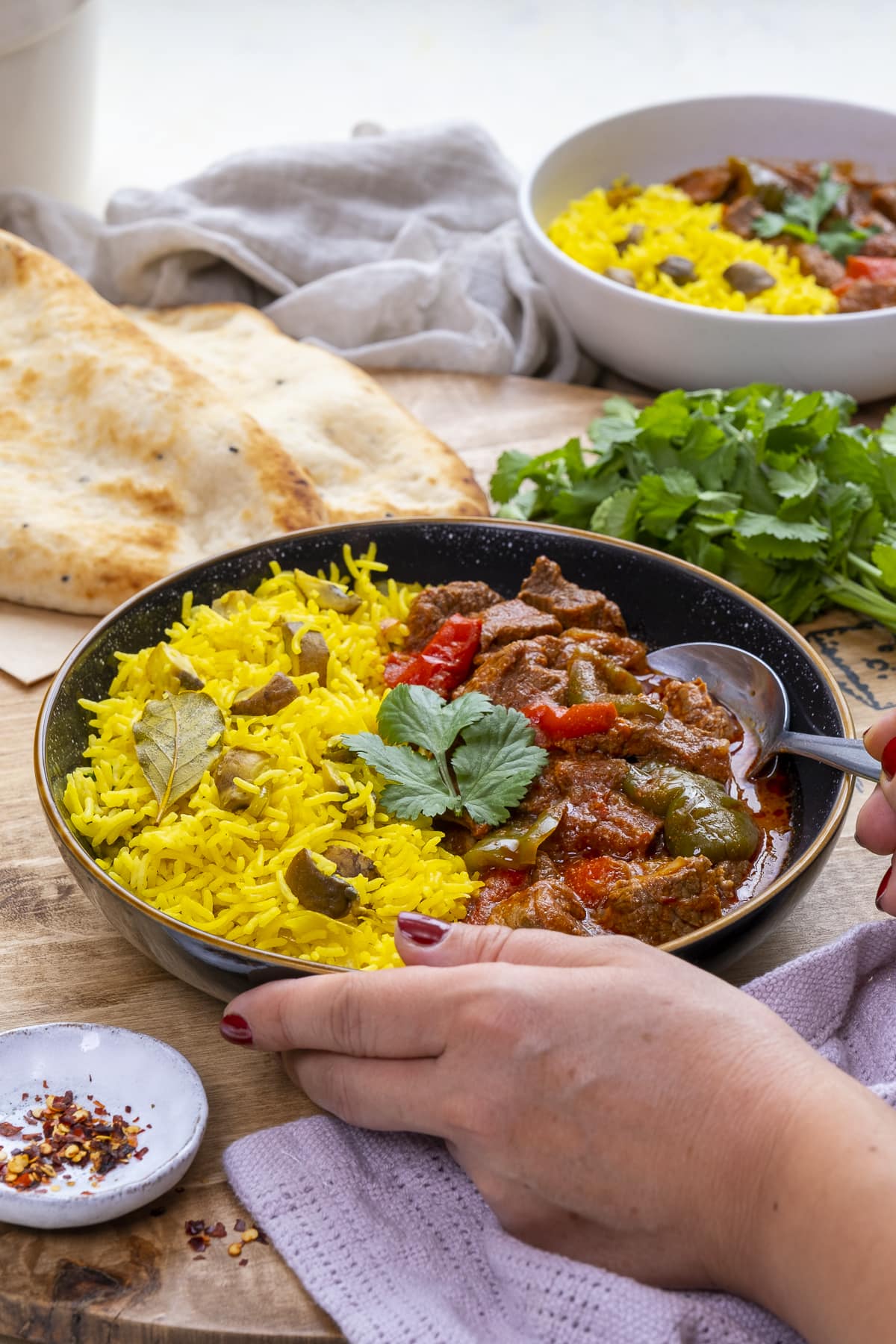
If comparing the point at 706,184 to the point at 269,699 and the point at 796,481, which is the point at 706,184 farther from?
the point at 269,699

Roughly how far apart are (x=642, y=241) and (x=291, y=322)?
1336 mm

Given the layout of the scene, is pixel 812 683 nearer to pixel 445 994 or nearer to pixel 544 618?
pixel 544 618

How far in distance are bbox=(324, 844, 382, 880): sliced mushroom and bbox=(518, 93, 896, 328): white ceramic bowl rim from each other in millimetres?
2535

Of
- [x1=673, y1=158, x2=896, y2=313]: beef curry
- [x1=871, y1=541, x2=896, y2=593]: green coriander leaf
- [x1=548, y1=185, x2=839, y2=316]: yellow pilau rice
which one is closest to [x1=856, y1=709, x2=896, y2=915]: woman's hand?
[x1=871, y1=541, x2=896, y2=593]: green coriander leaf

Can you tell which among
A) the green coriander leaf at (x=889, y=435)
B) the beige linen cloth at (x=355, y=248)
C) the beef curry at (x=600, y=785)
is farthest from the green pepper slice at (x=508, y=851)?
the beige linen cloth at (x=355, y=248)

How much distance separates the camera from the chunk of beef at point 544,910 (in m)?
2.23

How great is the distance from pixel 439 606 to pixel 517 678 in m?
0.35

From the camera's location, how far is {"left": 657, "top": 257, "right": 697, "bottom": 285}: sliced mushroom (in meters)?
4.62

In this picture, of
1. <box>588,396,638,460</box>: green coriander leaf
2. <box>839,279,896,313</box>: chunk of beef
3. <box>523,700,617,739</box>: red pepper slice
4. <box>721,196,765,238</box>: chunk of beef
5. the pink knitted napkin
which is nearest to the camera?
the pink knitted napkin

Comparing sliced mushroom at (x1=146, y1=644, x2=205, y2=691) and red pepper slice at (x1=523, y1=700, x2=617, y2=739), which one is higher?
red pepper slice at (x1=523, y1=700, x2=617, y2=739)

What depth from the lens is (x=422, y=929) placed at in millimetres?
2045

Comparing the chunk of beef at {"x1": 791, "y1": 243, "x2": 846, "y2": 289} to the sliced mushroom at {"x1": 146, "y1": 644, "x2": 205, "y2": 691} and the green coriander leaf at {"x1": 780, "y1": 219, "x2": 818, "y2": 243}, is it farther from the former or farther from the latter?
the sliced mushroom at {"x1": 146, "y1": 644, "x2": 205, "y2": 691}

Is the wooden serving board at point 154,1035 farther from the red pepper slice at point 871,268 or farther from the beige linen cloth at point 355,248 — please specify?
the beige linen cloth at point 355,248

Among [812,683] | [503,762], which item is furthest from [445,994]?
[812,683]
